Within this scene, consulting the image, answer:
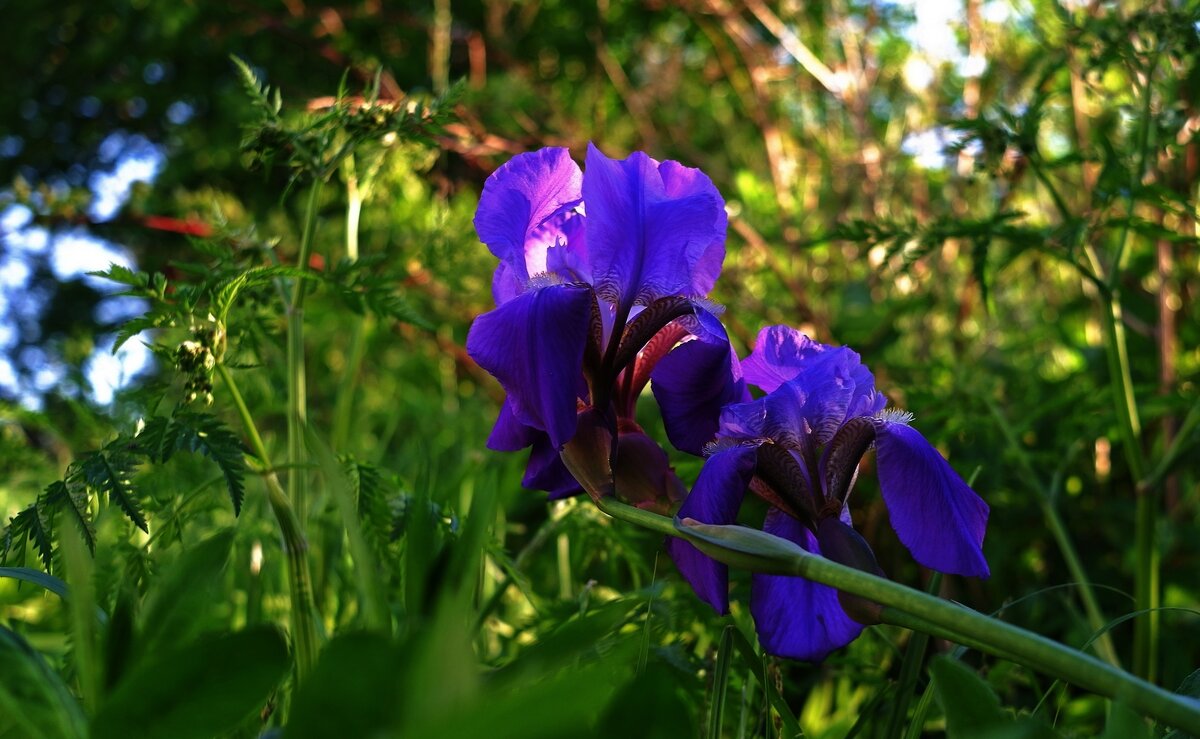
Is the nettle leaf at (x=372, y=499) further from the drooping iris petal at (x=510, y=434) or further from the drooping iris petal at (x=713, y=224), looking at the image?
the drooping iris petal at (x=713, y=224)

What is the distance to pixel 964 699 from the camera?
538 mm

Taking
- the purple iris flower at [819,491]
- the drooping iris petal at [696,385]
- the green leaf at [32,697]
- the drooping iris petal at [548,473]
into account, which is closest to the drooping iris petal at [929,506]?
the purple iris flower at [819,491]

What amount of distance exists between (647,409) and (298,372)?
4.37 ft

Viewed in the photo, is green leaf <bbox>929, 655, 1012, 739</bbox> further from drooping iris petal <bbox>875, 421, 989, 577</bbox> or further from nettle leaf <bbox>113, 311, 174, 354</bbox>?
nettle leaf <bbox>113, 311, 174, 354</bbox>

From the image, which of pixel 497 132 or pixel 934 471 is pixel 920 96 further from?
pixel 934 471

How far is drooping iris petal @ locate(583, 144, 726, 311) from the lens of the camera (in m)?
0.77

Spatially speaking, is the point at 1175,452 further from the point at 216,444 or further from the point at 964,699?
the point at 216,444

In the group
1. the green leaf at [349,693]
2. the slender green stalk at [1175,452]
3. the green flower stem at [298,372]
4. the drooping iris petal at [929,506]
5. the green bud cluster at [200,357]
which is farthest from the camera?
the slender green stalk at [1175,452]

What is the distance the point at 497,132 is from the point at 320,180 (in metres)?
1.81

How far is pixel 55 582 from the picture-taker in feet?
2.15

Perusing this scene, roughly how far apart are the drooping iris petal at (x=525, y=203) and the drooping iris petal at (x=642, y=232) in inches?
1.7

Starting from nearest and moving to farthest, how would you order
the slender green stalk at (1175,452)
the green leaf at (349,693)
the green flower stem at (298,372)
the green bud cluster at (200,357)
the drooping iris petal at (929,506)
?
1. the green leaf at (349,693)
2. the drooping iris petal at (929,506)
3. the green bud cluster at (200,357)
4. the green flower stem at (298,372)
5. the slender green stalk at (1175,452)

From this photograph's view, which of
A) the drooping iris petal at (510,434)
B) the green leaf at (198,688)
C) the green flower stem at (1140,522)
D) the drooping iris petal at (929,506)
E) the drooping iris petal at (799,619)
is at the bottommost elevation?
the green flower stem at (1140,522)

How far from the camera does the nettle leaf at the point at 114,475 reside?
2.26 ft
